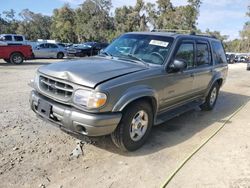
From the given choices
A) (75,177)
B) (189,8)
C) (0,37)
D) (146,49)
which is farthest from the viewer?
(189,8)

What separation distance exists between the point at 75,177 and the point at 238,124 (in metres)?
4.17

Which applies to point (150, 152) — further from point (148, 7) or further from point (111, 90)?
point (148, 7)

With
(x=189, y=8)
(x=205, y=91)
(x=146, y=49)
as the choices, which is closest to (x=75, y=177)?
(x=146, y=49)

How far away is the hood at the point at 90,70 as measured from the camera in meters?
3.73

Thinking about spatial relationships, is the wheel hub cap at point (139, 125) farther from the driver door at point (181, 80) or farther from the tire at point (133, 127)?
the driver door at point (181, 80)

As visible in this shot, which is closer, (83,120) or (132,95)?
(83,120)

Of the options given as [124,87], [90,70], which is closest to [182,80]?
[124,87]

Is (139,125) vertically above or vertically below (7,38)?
below

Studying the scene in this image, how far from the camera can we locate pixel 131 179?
3578mm

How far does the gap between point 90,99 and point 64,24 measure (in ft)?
207

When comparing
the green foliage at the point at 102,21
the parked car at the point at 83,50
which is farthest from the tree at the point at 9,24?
the parked car at the point at 83,50

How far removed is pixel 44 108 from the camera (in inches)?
160

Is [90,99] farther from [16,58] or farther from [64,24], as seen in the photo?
[64,24]

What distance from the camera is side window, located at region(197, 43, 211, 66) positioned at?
19.5 feet
